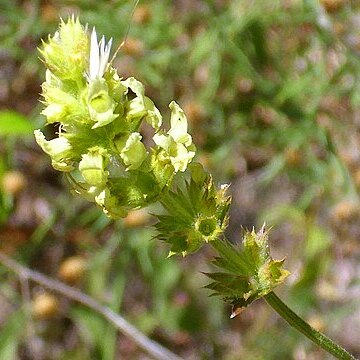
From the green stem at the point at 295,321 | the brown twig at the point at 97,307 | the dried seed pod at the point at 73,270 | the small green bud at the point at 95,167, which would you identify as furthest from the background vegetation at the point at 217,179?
the small green bud at the point at 95,167

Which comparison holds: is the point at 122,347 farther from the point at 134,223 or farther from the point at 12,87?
the point at 12,87

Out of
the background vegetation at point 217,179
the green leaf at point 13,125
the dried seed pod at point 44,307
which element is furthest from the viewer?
the dried seed pod at point 44,307

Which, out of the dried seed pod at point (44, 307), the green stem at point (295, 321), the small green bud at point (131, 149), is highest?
the small green bud at point (131, 149)

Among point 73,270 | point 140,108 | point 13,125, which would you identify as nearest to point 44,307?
point 73,270

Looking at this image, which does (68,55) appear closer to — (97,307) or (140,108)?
(140,108)

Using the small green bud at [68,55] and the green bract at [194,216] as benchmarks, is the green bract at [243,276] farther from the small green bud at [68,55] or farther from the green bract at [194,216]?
the small green bud at [68,55]

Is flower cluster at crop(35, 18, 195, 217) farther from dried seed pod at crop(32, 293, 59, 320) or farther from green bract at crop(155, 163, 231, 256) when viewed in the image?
dried seed pod at crop(32, 293, 59, 320)

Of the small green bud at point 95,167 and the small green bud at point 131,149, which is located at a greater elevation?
the small green bud at point 131,149
